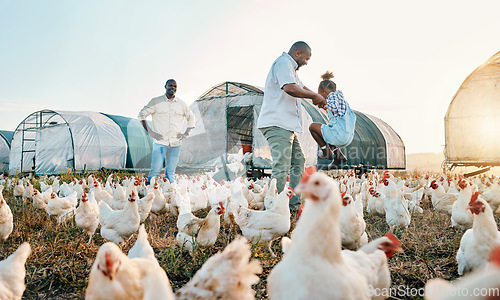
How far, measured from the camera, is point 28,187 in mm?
6973

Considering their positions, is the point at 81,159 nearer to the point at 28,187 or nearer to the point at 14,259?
the point at 28,187

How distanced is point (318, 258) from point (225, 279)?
51cm

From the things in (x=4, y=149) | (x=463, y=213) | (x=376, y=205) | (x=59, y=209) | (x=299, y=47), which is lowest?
(x=59, y=209)

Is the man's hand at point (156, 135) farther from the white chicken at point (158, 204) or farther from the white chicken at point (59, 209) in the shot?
the white chicken at point (59, 209)

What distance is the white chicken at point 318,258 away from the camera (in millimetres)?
1438

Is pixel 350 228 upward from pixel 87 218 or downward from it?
upward

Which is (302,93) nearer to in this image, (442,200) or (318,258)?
(318,258)

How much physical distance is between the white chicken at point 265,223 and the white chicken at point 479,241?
66.9 inches

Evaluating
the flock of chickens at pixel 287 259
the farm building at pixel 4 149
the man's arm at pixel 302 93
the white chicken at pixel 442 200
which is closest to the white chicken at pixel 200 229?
the flock of chickens at pixel 287 259

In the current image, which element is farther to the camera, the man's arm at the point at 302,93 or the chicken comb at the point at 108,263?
the man's arm at the point at 302,93

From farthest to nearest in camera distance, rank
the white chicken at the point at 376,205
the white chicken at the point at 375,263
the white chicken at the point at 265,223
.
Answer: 1. the white chicken at the point at 376,205
2. the white chicken at the point at 265,223
3. the white chicken at the point at 375,263

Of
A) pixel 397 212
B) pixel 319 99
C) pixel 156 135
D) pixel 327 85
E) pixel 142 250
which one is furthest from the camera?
pixel 156 135

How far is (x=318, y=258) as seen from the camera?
1.50 metres

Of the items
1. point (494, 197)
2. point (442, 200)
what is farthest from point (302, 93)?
point (494, 197)
